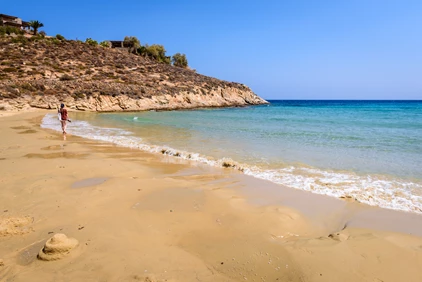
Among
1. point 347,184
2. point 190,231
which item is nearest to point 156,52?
point 347,184

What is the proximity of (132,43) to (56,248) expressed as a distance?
68825mm

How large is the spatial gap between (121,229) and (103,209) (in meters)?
0.83

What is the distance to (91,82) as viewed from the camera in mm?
35438

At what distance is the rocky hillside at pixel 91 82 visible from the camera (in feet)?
98.4

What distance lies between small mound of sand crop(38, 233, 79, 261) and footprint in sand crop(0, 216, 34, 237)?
0.77 m

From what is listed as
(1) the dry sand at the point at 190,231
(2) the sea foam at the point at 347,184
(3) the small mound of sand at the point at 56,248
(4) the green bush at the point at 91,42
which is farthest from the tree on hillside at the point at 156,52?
(3) the small mound of sand at the point at 56,248

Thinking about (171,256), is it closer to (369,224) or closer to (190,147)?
(369,224)

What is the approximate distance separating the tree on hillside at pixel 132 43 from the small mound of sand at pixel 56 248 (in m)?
65.5

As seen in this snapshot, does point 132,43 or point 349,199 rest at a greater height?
point 132,43

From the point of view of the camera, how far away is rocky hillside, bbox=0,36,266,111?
3000cm

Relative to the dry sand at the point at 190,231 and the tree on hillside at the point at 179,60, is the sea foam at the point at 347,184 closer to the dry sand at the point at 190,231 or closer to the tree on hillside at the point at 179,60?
the dry sand at the point at 190,231

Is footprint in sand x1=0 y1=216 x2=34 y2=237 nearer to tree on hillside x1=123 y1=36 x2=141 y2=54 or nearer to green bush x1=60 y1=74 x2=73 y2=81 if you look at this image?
green bush x1=60 y1=74 x2=73 y2=81

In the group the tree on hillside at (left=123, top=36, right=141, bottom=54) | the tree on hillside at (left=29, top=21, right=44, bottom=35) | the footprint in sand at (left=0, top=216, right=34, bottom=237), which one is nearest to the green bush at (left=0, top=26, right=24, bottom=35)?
the tree on hillside at (left=29, top=21, right=44, bottom=35)

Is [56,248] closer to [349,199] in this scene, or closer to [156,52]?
[349,199]
